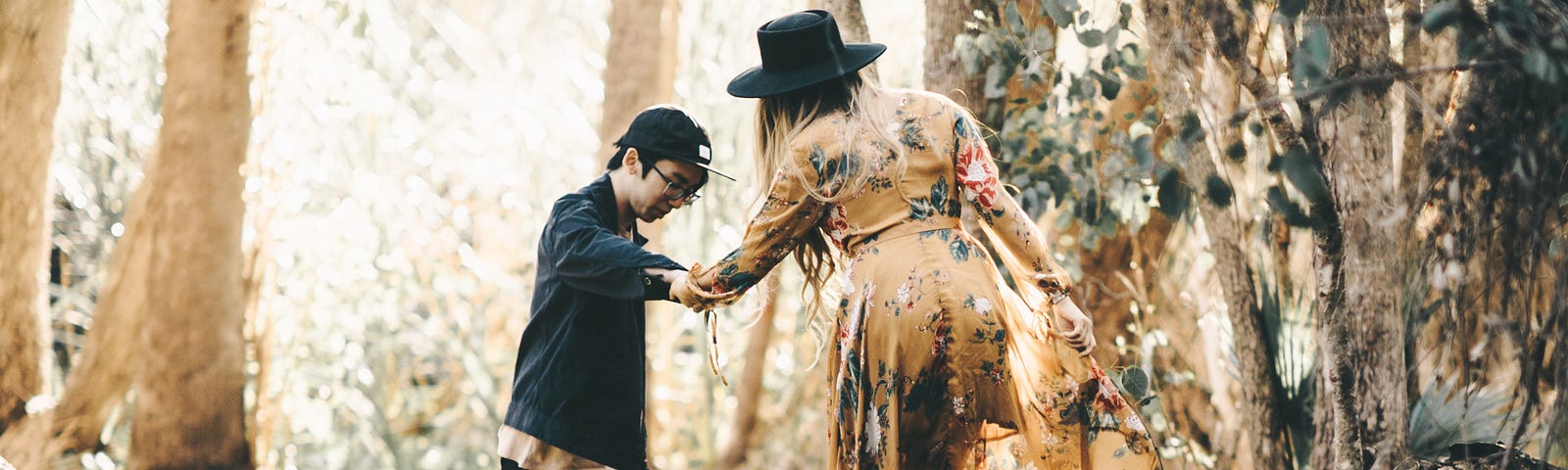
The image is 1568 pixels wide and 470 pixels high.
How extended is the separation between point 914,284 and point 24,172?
14.9 feet

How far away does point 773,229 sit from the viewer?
2.68 m

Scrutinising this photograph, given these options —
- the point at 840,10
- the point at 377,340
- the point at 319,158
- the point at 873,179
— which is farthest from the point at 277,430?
the point at 873,179

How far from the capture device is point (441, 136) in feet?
26.6

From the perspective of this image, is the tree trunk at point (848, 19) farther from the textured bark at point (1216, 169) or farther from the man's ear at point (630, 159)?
the man's ear at point (630, 159)

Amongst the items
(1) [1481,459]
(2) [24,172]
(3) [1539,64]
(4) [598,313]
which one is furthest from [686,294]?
(2) [24,172]

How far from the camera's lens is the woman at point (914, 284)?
8.48ft

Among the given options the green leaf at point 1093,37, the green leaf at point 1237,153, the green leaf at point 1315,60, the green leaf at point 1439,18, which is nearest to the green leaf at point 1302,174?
the green leaf at point 1315,60

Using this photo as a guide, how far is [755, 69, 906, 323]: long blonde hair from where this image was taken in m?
2.63

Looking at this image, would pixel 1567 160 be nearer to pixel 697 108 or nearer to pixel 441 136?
pixel 697 108

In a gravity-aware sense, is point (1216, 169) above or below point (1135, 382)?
above

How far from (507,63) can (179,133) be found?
3270mm

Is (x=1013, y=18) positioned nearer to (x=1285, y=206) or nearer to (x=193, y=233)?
(x=1285, y=206)

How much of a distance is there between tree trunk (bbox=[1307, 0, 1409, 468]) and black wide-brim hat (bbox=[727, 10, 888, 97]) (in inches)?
36.8

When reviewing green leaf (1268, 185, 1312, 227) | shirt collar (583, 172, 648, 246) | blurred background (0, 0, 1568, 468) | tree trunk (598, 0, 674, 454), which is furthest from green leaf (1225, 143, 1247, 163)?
tree trunk (598, 0, 674, 454)
